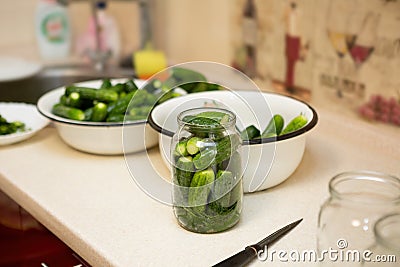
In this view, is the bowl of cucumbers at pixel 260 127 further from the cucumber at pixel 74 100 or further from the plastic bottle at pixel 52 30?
the plastic bottle at pixel 52 30

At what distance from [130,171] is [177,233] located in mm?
209

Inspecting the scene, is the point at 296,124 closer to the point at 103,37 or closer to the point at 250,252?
the point at 250,252

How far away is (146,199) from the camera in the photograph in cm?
100

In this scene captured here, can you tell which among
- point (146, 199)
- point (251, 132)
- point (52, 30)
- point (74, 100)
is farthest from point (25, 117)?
point (52, 30)

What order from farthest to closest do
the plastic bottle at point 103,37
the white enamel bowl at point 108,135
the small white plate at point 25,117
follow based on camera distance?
the plastic bottle at point 103,37
the small white plate at point 25,117
the white enamel bowl at point 108,135

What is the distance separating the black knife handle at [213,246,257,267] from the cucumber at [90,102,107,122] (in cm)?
48

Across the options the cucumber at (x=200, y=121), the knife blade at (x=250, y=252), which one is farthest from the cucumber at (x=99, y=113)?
the knife blade at (x=250, y=252)

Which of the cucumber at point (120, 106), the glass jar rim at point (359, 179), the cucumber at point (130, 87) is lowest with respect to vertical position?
the cucumber at point (120, 106)

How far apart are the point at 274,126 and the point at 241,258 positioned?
1.05 ft

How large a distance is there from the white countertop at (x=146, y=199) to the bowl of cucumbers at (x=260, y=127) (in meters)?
0.05

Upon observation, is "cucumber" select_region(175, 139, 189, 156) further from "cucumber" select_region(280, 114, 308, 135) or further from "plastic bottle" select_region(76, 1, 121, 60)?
"plastic bottle" select_region(76, 1, 121, 60)

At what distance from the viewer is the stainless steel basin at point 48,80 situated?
1780mm

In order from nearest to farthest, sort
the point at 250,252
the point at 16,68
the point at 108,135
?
the point at 250,252
the point at 108,135
the point at 16,68

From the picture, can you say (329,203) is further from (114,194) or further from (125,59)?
(125,59)
